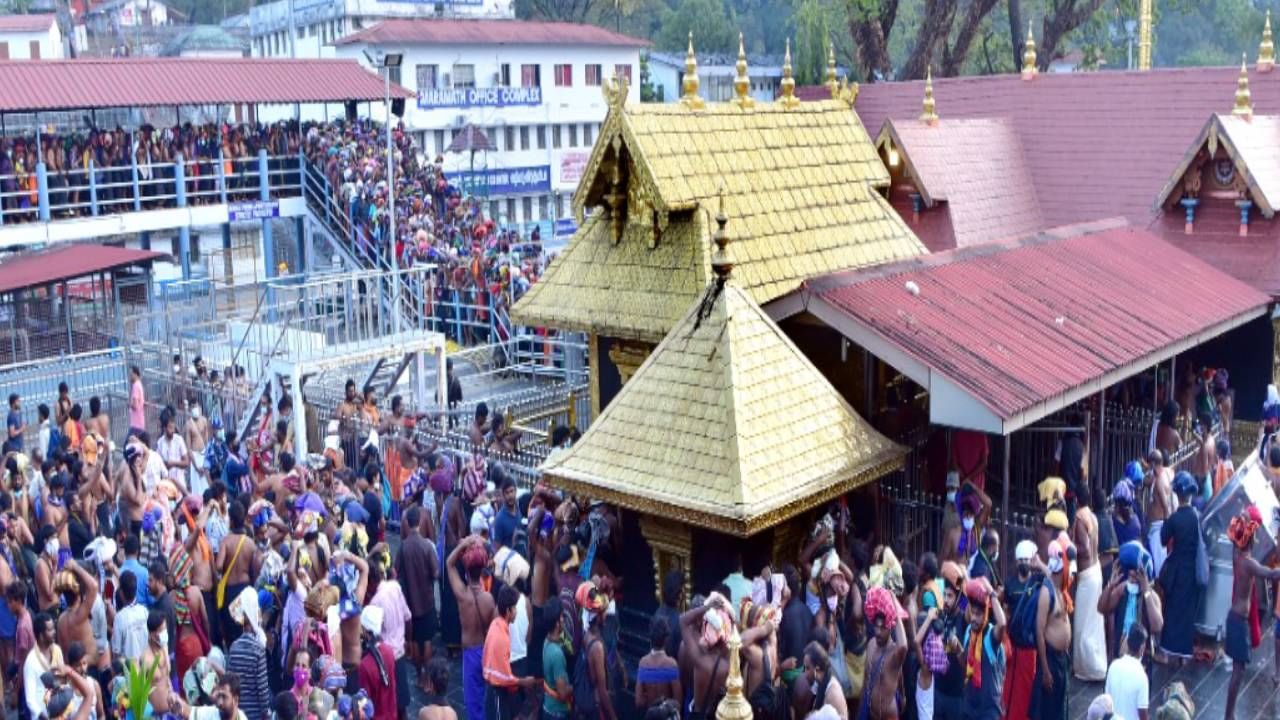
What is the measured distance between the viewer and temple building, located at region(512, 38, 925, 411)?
41.1 feet

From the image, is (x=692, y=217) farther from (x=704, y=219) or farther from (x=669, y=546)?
(x=669, y=546)

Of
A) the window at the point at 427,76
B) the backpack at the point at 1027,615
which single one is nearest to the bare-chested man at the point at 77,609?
the backpack at the point at 1027,615

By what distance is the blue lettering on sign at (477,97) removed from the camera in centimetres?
4794

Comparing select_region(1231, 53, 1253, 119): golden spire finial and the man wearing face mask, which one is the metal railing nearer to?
select_region(1231, 53, 1253, 119): golden spire finial

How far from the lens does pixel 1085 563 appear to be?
10.9 m

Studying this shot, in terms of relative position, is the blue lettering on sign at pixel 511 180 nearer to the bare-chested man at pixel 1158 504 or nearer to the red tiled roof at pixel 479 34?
the red tiled roof at pixel 479 34

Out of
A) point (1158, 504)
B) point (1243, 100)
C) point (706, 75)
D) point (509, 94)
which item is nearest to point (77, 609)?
point (1158, 504)

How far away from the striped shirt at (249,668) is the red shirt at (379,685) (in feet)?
2.33

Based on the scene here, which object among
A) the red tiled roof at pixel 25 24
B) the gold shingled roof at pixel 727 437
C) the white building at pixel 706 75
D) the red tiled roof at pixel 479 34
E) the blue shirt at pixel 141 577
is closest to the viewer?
the gold shingled roof at pixel 727 437

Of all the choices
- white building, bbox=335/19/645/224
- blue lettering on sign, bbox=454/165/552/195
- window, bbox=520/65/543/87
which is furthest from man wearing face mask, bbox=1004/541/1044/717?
window, bbox=520/65/543/87

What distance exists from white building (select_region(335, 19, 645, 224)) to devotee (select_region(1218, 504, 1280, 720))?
36847 millimetres

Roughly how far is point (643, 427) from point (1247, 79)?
1388 centimetres

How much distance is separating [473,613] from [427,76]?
4137 cm

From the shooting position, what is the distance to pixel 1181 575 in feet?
37.7
